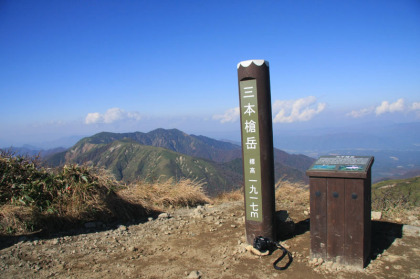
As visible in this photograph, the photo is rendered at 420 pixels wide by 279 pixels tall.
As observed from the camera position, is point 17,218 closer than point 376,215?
Yes

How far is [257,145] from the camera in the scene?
4.45 metres

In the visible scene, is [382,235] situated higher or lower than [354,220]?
lower

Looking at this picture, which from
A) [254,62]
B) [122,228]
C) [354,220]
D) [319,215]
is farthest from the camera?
[122,228]

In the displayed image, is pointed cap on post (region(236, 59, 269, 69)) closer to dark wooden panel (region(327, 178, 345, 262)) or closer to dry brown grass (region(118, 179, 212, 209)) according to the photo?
dark wooden panel (region(327, 178, 345, 262))

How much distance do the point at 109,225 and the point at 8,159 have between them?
2701mm

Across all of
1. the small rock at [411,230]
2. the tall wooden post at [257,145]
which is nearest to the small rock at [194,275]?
the tall wooden post at [257,145]

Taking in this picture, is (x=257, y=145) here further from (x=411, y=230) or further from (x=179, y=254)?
(x=411, y=230)

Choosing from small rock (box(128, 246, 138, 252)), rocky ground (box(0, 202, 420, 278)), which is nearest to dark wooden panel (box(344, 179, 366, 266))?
rocky ground (box(0, 202, 420, 278))

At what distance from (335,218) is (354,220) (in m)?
0.23

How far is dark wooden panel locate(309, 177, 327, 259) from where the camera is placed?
3.81m

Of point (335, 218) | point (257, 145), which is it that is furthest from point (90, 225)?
point (335, 218)

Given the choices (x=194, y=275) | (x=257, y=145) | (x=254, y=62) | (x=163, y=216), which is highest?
(x=254, y=62)

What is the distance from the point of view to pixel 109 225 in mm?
6098

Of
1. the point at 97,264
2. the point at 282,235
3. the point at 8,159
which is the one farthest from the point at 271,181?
the point at 8,159
